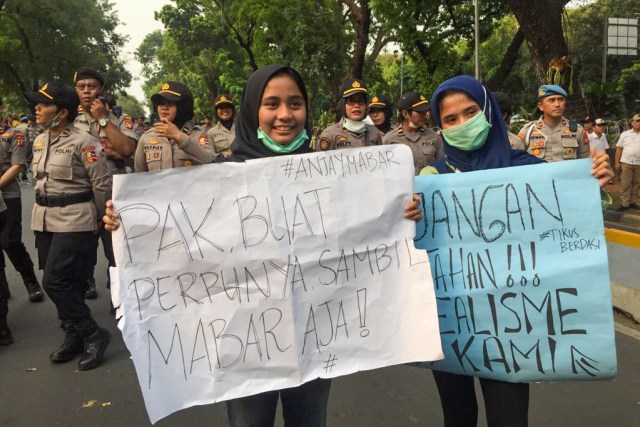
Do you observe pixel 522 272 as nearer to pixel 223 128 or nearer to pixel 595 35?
pixel 223 128

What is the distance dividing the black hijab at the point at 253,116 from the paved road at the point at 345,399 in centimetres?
170

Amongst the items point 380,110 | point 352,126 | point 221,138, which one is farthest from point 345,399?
point 221,138

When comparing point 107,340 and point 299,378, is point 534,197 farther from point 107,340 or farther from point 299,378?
point 107,340


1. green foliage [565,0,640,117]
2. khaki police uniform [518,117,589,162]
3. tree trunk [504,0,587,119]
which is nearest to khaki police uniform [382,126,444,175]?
khaki police uniform [518,117,589,162]

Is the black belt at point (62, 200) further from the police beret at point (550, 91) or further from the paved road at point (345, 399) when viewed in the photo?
the police beret at point (550, 91)

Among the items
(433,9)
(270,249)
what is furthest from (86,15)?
(270,249)

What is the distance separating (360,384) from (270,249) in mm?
1828

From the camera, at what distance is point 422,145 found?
5367mm

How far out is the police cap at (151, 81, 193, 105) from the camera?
12.5 feet

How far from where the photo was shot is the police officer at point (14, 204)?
4574 millimetres

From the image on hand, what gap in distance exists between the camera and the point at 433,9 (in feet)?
51.8

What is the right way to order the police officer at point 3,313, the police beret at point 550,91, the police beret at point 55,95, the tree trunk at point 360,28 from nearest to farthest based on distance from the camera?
the police beret at point 55,95
the police officer at point 3,313
the police beret at point 550,91
the tree trunk at point 360,28

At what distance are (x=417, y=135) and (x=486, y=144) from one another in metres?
3.58

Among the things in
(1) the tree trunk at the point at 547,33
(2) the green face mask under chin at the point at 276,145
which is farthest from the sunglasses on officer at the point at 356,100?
(1) the tree trunk at the point at 547,33
